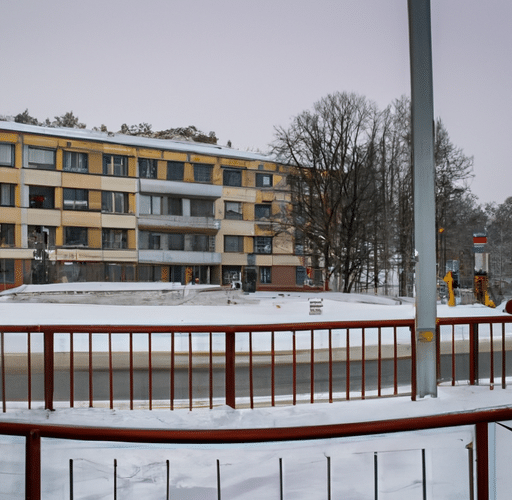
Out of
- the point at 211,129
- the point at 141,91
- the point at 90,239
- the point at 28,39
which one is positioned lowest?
the point at 90,239

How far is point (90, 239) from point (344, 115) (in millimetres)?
6871

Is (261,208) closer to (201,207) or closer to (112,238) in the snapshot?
(201,207)

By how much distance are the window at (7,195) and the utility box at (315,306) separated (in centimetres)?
719

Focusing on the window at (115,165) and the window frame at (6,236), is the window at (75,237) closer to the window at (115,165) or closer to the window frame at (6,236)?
the window frame at (6,236)

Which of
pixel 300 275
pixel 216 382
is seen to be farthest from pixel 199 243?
pixel 216 382

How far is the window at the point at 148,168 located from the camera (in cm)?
1295

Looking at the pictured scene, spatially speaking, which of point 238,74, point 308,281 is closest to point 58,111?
point 238,74

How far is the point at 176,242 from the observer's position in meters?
13.0

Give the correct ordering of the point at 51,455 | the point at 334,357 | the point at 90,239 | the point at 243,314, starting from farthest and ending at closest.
→ the point at 90,239, the point at 243,314, the point at 334,357, the point at 51,455

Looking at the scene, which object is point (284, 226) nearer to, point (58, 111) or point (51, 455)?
point (58, 111)

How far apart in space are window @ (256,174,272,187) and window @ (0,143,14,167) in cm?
579

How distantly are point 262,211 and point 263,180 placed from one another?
0.81 m

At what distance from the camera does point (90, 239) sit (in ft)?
40.6

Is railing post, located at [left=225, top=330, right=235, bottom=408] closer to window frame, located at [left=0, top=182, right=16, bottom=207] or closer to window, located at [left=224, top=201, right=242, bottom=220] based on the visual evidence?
window, located at [left=224, top=201, right=242, bottom=220]
